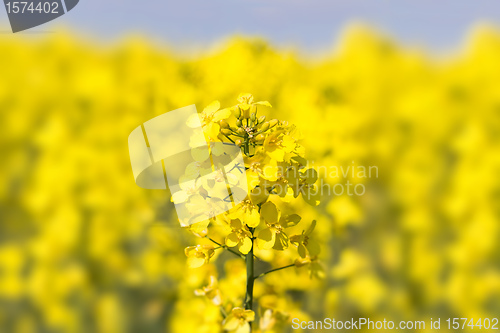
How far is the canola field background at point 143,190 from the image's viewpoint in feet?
6.72

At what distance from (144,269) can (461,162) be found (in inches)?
61.0

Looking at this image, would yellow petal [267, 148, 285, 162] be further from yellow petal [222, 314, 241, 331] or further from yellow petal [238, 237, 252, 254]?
yellow petal [222, 314, 241, 331]

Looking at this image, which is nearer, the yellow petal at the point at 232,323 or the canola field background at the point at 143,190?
the yellow petal at the point at 232,323

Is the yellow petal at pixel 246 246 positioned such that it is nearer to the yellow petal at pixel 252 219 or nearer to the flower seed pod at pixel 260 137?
the yellow petal at pixel 252 219

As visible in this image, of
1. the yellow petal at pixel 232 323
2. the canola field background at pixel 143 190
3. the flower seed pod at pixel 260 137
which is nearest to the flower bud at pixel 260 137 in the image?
the flower seed pod at pixel 260 137

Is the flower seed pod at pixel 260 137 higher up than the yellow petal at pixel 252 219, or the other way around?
the flower seed pod at pixel 260 137

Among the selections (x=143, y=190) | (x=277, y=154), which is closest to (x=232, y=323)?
(x=277, y=154)

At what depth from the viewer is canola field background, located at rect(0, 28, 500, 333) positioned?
2047mm

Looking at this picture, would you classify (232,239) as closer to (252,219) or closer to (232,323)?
(252,219)

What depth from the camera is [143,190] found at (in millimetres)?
2006

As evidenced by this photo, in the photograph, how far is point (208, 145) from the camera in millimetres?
801

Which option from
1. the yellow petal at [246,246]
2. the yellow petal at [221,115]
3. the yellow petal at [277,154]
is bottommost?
the yellow petal at [246,246]

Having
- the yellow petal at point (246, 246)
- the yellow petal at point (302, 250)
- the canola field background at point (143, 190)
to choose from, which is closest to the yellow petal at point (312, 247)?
the yellow petal at point (302, 250)

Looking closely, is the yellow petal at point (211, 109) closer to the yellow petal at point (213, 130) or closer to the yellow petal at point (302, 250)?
the yellow petal at point (213, 130)
